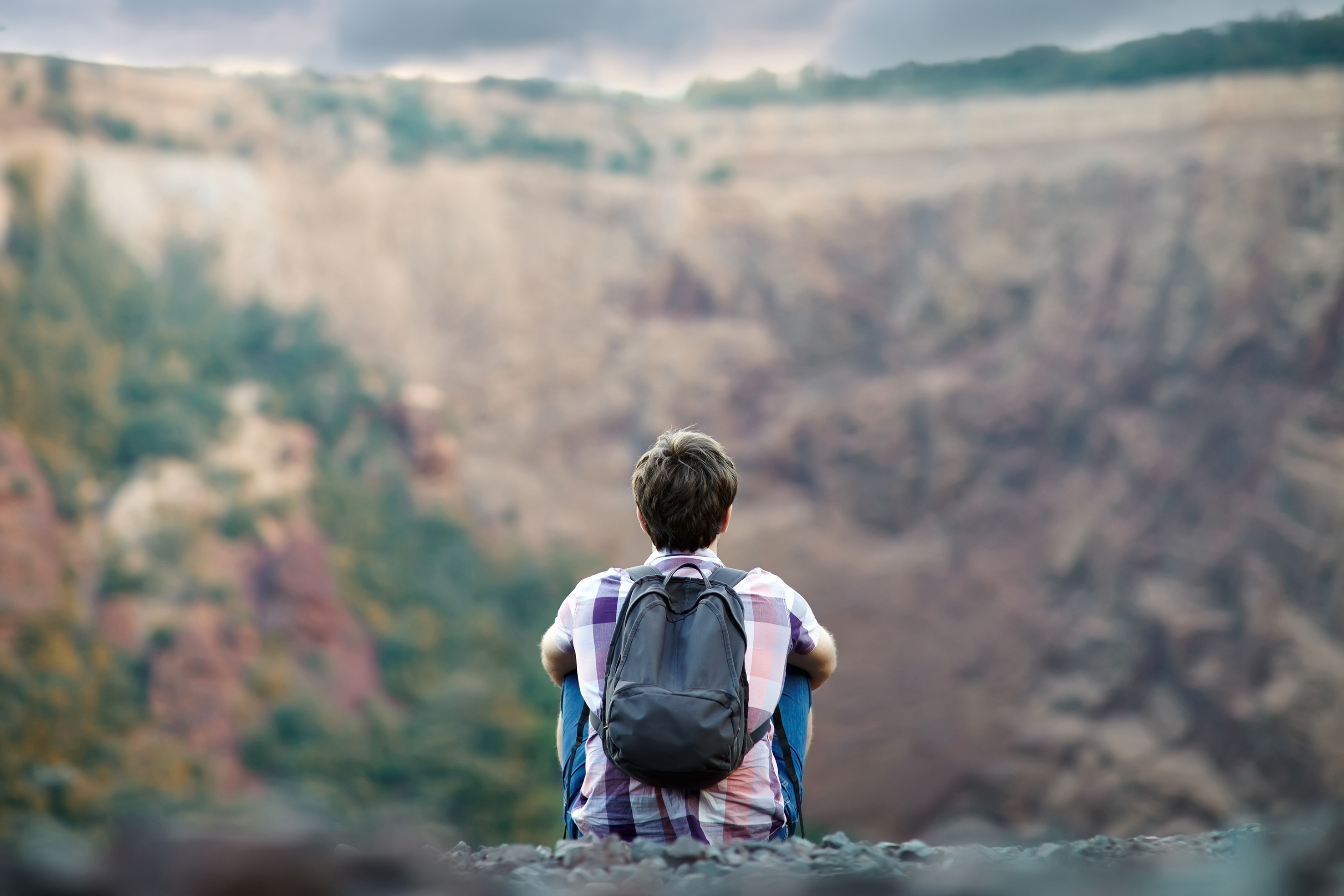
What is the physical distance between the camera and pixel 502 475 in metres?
21.0

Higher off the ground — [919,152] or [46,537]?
[919,152]

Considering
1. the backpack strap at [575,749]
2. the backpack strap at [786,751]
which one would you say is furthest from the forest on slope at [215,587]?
the backpack strap at [786,751]

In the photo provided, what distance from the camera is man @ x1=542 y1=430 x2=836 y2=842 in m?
2.21

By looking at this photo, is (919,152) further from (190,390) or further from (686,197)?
(190,390)

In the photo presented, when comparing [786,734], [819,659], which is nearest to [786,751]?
[786,734]

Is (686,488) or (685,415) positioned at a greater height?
(685,415)

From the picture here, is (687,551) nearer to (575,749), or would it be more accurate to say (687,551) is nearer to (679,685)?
(679,685)

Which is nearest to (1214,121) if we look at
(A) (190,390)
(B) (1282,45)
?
(B) (1282,45)

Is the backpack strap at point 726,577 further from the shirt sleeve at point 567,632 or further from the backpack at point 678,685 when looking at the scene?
the shirt sleeve at point 567,632

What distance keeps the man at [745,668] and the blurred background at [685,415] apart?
13.8 m

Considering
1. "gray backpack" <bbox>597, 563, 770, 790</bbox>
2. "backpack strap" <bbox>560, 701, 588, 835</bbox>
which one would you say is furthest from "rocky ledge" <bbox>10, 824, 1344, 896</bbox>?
"backpack strap" <bbox>560, 701, 588, 835</bbox>

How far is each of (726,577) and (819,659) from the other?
0.28m

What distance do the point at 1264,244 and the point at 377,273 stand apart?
16.0 meters

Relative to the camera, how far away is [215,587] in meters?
17.2
